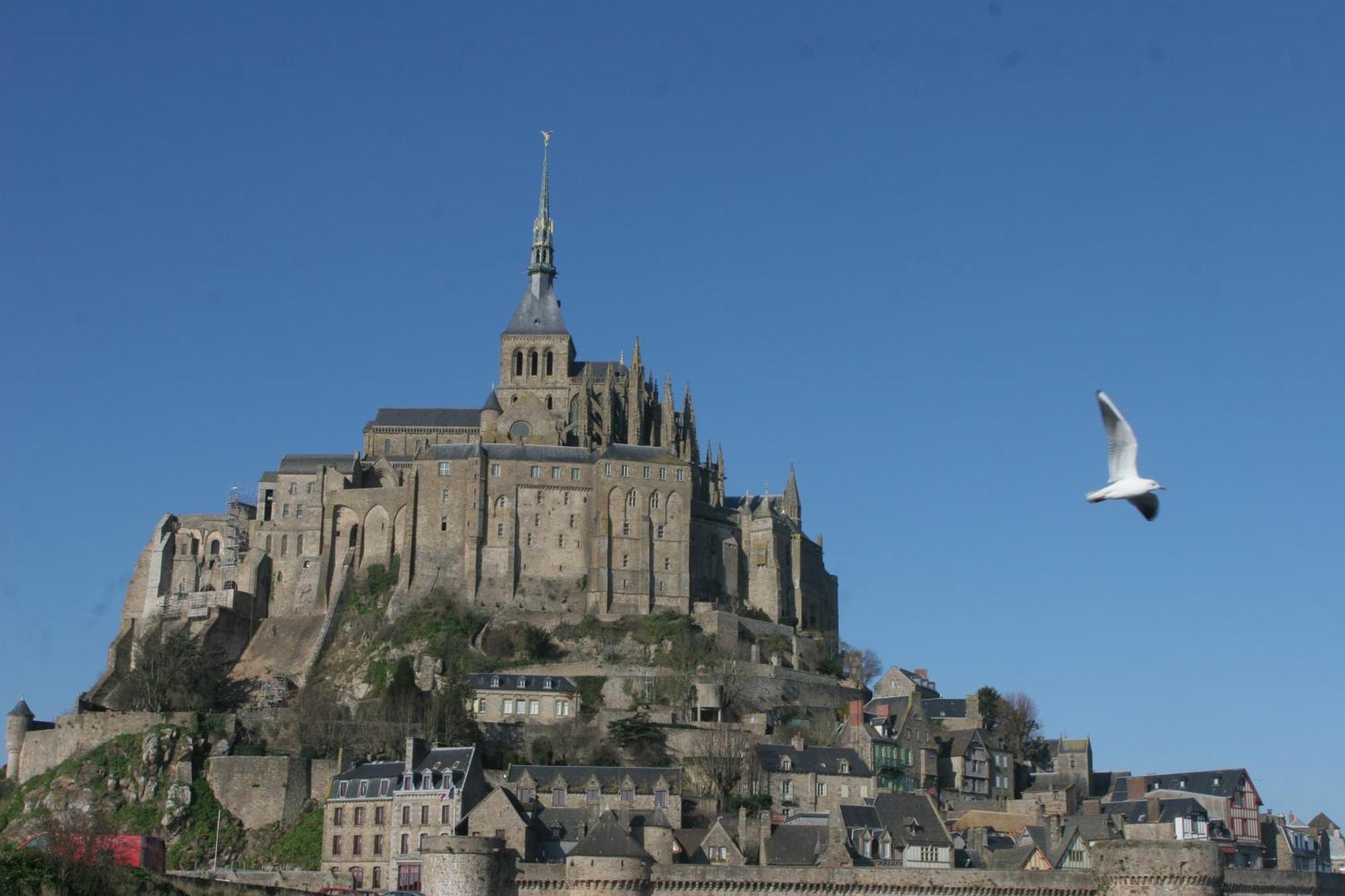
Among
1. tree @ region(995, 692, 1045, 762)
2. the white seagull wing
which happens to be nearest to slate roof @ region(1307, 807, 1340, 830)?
tree @ region(995, 692, 1045, 762)

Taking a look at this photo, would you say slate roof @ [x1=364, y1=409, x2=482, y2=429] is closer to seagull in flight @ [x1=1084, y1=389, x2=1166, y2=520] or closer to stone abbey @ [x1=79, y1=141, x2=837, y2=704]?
stone abbey @ [x1=79, y1=141, x2=837, y2=704]

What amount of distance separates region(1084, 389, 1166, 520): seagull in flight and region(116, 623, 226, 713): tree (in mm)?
60032

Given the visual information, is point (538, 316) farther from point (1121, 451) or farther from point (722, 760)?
point (1121, 451)

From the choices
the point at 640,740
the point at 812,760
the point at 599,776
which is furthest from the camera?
the point at 640,740

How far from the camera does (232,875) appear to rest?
66.7 meters

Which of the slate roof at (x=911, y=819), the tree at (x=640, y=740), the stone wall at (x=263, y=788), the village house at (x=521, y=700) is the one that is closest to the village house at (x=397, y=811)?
the stone wall at (x=263, y=788)

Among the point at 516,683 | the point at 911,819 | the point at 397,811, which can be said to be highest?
the point at 516,683

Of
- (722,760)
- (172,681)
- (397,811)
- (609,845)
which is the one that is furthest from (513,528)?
(609,845)

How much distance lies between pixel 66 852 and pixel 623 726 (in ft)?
94.5

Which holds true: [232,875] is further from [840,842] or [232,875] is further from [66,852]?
[840,842]

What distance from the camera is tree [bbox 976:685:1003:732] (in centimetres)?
8981

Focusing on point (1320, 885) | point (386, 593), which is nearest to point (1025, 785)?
point (1320, 885)

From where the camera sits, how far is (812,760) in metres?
75.8

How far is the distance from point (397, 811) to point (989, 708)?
116 ft
